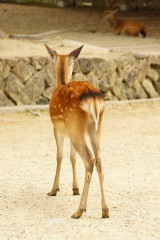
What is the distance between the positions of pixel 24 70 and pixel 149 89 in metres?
2.38

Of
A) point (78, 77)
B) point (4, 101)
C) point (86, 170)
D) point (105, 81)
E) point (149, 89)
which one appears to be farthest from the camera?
point (149, 89)

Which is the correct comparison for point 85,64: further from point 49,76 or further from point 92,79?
point 49,76

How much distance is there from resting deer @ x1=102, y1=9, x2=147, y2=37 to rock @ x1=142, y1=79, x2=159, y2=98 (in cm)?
374

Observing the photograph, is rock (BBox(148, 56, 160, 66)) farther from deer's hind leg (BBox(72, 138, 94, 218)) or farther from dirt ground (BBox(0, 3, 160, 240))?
deer's hind leg (BBox(72, 138, 94, 218))

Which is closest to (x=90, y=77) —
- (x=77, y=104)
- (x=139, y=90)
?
(x=139, y=90)

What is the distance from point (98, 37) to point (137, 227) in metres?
10.5

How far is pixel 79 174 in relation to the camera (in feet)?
27.2

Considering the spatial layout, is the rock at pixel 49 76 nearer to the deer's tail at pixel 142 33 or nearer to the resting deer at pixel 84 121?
the resting deer at pixel 84 121

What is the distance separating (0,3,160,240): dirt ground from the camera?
6.41 metres

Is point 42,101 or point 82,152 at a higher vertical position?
point 82,152

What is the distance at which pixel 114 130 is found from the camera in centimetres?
1069

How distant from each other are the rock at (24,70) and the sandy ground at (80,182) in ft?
2.18

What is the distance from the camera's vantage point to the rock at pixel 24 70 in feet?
38.4

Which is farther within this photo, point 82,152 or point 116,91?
point 116,91
